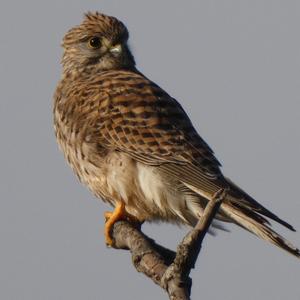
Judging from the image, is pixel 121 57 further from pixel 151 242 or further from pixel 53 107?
pixel 151 242

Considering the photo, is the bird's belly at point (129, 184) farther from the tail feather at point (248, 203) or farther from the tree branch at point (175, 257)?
the tree branch at point (175, 257)

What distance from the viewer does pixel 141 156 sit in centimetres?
705

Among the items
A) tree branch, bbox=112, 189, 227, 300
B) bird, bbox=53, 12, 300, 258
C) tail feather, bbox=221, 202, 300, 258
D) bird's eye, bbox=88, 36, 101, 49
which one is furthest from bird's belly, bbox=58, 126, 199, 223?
bird's eye, bbox=88, 36, 101, 49

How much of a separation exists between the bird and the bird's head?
51 centimetres

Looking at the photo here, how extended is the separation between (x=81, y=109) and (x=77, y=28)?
65.1 inches

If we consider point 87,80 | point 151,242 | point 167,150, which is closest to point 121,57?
point 87,80

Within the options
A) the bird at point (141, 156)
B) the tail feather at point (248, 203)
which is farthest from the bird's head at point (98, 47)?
the tail feather at point (248, 203)

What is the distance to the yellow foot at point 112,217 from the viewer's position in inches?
275

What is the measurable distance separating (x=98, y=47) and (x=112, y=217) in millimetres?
2167

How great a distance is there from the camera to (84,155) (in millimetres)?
7320

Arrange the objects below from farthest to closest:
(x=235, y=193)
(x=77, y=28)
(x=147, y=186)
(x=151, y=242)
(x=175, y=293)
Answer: (x=77, y=28) → (x=147, y=186) → (x=235, y=193) → (x=151, y=242) → (x=175, y=293)

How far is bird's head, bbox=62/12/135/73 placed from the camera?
28.5ft

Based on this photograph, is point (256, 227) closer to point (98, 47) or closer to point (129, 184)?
point (129, 184)

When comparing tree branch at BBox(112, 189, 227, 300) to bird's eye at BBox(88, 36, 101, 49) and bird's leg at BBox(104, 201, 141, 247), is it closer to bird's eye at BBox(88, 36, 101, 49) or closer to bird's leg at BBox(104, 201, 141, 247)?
bird's leg at BBox(104, 201, 141, 247)
